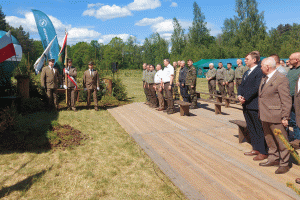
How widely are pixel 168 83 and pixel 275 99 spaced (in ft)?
17.0

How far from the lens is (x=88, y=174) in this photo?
396cm

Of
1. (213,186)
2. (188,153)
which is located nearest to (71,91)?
(188,153)

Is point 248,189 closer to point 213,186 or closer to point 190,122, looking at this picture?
point 213,186

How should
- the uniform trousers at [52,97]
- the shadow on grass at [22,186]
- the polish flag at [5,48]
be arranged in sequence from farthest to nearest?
the uniform trousers at [52,97], the polish flag at [5,48], the shadow on grass at [22,186]

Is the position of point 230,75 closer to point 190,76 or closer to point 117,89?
point 190,76

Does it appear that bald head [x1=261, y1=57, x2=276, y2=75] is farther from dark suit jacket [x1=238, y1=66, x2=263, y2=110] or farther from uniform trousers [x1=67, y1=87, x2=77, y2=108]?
uniform trousers [x1=67, y1=87, x2=77, y2=108]

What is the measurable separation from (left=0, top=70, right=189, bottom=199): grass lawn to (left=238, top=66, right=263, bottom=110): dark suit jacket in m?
2.10

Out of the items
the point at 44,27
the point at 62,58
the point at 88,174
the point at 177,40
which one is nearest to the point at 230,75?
the point at 62,58

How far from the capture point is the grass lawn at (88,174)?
3.34 meters

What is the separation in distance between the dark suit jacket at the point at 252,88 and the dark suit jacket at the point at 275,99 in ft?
1.15

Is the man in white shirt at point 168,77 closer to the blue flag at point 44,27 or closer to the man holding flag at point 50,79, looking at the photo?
the man holding flag at point 50,79

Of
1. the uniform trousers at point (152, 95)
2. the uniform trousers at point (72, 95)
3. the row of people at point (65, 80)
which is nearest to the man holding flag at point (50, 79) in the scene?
the row of people at point (65, 80)

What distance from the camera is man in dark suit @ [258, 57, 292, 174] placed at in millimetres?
3484

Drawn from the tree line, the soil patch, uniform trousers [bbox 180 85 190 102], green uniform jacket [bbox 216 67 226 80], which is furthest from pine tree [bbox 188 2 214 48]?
the soil patch
